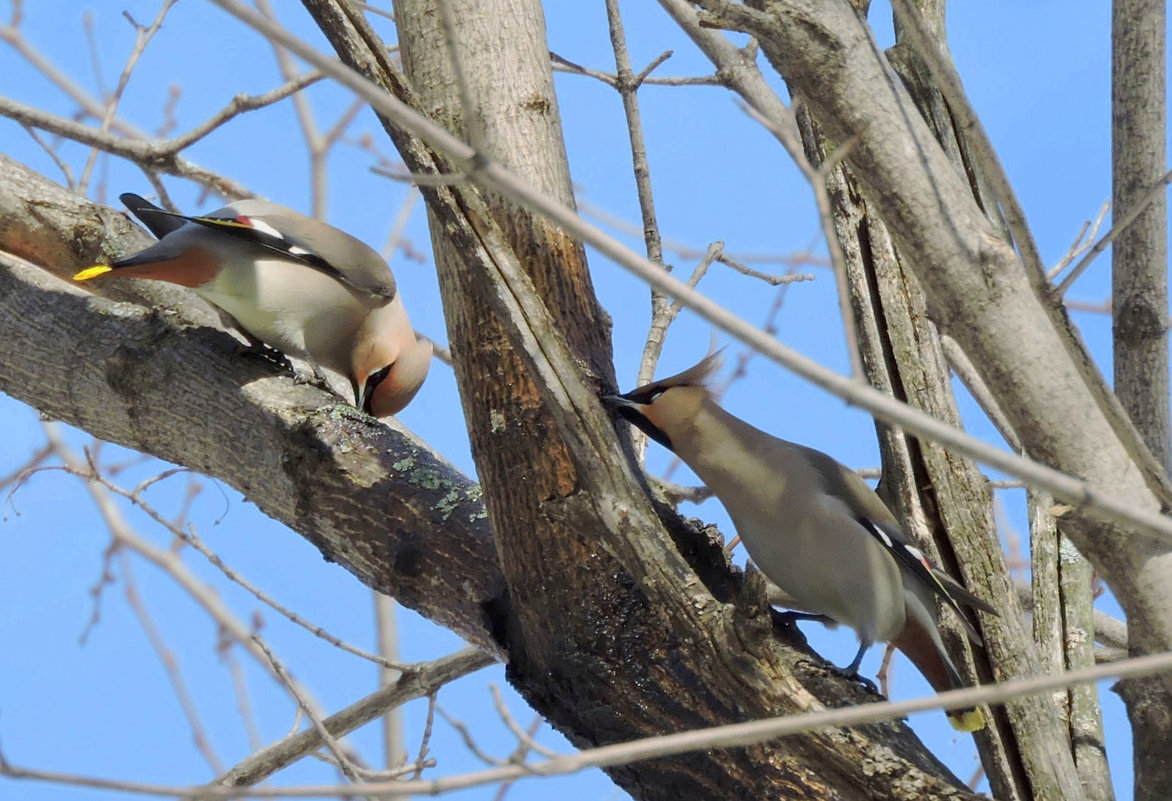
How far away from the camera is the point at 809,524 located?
123 inches

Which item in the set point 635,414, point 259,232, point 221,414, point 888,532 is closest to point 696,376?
point 635,414

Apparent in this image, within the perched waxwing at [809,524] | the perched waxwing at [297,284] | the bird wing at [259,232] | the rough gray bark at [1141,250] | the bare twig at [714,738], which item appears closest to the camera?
the bare twig at [714,738]

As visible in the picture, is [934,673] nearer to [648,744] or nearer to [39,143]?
[648,744]

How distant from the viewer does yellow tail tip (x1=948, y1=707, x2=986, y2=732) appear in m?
2.76

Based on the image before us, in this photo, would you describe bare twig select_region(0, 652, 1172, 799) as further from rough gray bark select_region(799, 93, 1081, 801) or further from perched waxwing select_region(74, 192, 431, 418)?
perched waxwing select_region(74, 192, 431, 418)

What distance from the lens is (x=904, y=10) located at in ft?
5.57

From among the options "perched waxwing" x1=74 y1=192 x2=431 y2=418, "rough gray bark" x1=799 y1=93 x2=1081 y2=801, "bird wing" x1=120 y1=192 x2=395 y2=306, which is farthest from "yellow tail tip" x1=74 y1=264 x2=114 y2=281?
"rough gray bark" x1=799 y1=93 x2=1081 y2=801

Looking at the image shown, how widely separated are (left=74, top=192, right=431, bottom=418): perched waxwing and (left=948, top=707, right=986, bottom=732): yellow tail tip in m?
1.91

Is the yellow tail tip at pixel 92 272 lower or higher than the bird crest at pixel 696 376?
higher

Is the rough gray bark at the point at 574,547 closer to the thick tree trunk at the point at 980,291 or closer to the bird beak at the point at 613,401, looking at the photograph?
the bird beak at the point at 613,401

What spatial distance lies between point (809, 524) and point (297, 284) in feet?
5.72

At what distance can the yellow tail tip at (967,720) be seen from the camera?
2.76 m

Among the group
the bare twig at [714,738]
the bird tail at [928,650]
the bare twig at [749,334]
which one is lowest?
the bare twig at [714,738]

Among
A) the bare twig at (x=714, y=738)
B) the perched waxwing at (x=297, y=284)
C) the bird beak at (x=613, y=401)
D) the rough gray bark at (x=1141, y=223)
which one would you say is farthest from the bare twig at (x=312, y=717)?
the rough gray bark at (x=1141, y=223)
